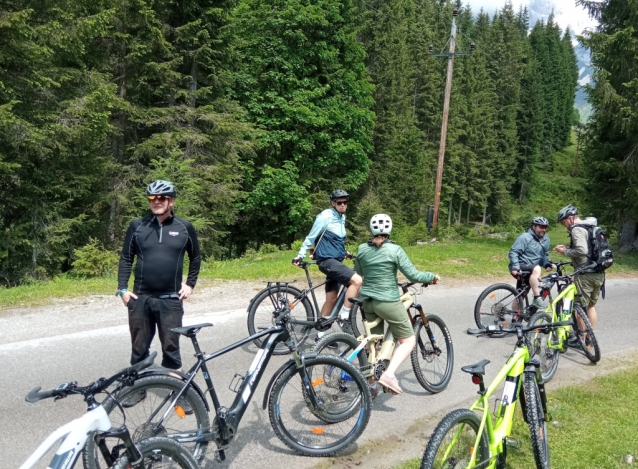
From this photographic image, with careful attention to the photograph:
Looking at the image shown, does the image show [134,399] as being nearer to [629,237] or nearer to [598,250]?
[598,250]

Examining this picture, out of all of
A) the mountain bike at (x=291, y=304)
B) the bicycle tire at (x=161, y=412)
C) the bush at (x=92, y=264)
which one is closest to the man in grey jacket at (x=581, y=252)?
the mountain bike at (x=291, y=304)

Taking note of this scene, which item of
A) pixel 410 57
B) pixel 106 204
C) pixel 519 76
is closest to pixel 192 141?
pixel 106 204

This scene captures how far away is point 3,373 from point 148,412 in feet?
10.00

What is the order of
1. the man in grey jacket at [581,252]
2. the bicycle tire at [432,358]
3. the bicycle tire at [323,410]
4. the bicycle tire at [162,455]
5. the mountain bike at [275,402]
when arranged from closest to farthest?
the bicycle tire at [162,455] < the mountain bike at [275,402] < the bicycle tire at [323,410] < the bicycle tire at [432,358] < the man in grey jacket at [581,252]

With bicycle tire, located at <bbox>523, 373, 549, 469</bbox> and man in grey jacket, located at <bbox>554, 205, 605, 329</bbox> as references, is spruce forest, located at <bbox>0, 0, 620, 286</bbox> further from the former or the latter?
bicycle tire, located at <bbox>523, 373, 549, 469</bbox>

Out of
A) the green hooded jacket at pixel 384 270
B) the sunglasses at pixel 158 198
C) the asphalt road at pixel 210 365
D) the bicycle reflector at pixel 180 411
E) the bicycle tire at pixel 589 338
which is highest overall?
the sunglasses at pixel 158 198

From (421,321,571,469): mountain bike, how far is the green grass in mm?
439

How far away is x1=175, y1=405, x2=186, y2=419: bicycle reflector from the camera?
378cm

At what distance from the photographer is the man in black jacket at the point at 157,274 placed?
183 inches

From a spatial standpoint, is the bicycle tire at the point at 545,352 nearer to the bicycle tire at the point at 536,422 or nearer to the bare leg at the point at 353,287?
the bicycle tire at the point at 536,422

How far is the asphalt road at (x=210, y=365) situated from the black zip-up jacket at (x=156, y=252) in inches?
53.2

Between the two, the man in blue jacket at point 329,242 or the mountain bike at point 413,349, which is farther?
the man in blue jacket at point 329,242

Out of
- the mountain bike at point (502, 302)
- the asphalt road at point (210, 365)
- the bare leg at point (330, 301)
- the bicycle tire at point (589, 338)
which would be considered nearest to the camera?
the asphalt road at point (210, 365)

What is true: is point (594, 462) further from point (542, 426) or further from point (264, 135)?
point (264, 135)
